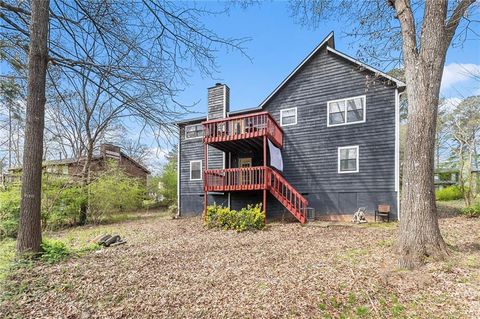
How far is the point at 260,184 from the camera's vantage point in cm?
1128

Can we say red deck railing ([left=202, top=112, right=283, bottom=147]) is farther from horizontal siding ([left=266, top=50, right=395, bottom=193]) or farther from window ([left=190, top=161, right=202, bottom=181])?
window ([left=190, top=161, right=202, bottom=181])

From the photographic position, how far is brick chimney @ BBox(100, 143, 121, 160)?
22658 mm

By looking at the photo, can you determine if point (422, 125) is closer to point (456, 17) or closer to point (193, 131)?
point (456, 17)

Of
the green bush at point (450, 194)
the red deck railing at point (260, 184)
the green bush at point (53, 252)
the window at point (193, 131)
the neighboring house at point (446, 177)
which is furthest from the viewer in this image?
the neighboring house at point (446, 177)

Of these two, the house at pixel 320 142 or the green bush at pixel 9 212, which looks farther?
the house at pixel 320 142

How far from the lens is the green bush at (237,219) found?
389 inches

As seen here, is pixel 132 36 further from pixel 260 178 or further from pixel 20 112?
pixel 260 178

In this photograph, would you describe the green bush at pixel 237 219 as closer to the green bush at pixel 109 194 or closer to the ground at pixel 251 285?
the ground at pixel 251 285

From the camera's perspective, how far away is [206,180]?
478 inches

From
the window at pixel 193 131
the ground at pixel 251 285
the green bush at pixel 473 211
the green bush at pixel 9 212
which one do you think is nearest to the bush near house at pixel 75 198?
the green bush at pixel 9 212

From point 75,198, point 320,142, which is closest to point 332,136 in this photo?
point 320,142

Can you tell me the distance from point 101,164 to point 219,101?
14.3m

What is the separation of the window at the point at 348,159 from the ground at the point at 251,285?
559 cm

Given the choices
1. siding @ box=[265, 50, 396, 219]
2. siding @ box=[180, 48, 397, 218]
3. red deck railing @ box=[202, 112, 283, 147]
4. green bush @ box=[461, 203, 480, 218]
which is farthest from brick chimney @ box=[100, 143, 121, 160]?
green bush @ box=[461, 203, 480, 218]
